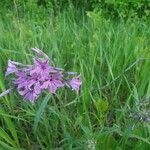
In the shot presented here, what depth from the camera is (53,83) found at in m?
1.47

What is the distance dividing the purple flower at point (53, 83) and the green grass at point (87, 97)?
4.9 inches

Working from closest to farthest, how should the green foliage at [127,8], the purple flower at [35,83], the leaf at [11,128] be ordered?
1. the purple flower at [35,83]
2. the leaf at [11,128]
3. the green foliage at [127,8]

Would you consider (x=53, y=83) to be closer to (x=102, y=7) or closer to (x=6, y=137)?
(x=6, y=137)

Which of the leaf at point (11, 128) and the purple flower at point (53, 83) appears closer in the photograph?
the purple flower at point (53, 83)

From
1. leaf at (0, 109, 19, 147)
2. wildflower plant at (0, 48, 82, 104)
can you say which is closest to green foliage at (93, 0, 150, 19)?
leaf at (0, 109, 19, 147)

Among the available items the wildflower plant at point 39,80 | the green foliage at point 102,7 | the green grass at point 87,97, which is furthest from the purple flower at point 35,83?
the green foliage at point 102,7

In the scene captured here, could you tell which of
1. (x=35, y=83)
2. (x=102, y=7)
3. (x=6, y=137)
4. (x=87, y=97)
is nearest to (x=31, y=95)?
(x=35, y=83)

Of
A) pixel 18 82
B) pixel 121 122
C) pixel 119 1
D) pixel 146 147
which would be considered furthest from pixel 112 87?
pixel 119 1

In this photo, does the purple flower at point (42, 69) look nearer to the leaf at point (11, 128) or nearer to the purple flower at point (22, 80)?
the purple flower at point (22, 80)

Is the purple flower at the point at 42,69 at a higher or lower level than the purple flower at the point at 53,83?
higher

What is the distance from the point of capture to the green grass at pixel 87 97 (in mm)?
1735

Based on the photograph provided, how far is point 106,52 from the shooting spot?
2443mm

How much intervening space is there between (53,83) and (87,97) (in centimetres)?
53

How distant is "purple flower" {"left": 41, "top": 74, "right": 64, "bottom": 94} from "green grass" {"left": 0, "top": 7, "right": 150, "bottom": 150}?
0.12m
